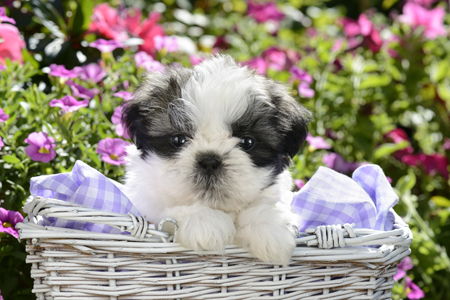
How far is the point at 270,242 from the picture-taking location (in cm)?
169

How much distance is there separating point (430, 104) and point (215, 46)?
2144 mm

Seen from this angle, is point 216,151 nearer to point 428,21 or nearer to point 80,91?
point 80,91

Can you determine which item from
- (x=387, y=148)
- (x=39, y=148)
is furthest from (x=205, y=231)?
(x=387, y=148)

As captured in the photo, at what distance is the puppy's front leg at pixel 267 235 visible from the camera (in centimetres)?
170

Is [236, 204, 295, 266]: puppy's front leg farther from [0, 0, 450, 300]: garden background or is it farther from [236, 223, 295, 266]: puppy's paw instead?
[0, 0, 450, 300]: garden background

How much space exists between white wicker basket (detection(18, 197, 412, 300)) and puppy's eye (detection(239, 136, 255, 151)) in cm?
44

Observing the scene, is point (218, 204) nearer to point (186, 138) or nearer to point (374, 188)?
point (186, 138)

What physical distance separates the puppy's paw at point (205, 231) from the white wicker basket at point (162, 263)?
0.15 ft

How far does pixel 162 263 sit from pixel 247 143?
2.04ft

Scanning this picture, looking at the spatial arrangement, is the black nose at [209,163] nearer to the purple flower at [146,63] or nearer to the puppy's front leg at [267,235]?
the puppy's front leg at [267,235]

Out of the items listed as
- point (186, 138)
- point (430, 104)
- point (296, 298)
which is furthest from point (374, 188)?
point (430, 104)

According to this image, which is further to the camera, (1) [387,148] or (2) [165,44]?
(2) [165,44]

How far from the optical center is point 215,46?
473cm

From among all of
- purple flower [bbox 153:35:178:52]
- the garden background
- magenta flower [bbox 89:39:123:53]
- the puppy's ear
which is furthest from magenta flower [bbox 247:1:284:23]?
the puppy's ear
